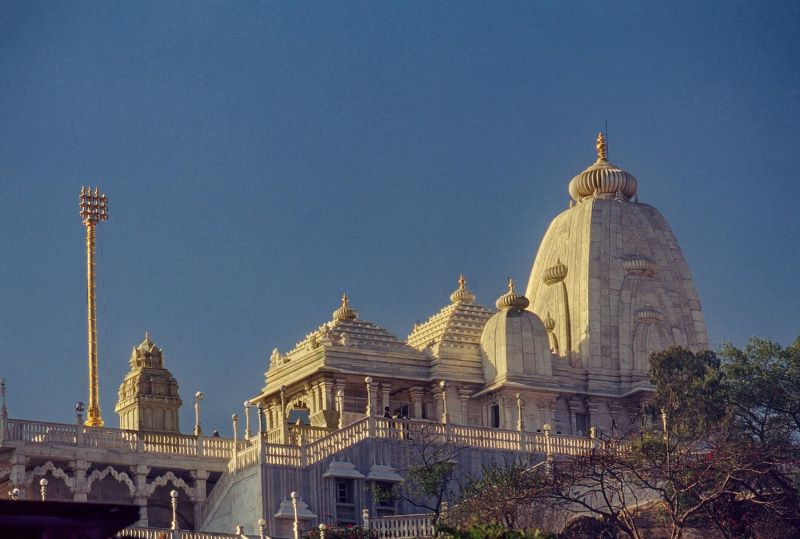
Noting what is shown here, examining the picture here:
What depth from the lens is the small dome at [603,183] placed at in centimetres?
8731

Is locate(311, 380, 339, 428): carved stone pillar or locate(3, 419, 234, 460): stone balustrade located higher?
locate(311, 380, 339, 428): carved stone pillar

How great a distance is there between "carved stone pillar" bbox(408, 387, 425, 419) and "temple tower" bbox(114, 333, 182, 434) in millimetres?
10155

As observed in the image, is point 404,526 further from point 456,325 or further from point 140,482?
point 456,325

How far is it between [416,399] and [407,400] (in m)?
0.56

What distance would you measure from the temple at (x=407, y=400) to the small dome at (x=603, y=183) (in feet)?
0.24

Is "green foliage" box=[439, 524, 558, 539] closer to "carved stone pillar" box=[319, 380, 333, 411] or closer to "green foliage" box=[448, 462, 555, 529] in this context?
"green foliage" box=[448, 462, 555, 529]

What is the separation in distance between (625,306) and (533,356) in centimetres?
796

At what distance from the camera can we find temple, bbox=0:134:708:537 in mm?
61344

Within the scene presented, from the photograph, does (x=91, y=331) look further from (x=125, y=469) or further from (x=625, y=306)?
(x=625, y=306)

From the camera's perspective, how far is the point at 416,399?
2995 inches

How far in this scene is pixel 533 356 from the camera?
75.8 m

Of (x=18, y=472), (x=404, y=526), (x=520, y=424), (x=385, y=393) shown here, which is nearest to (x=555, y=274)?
(x=385, y=393)

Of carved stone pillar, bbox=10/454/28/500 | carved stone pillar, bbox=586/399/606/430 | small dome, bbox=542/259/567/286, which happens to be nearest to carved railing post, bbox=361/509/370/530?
carved stone pillar, bbox=10/454/28/500

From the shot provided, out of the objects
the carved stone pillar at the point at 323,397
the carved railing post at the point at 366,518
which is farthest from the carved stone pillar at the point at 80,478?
the carved stone pillar at the point at 323,397
